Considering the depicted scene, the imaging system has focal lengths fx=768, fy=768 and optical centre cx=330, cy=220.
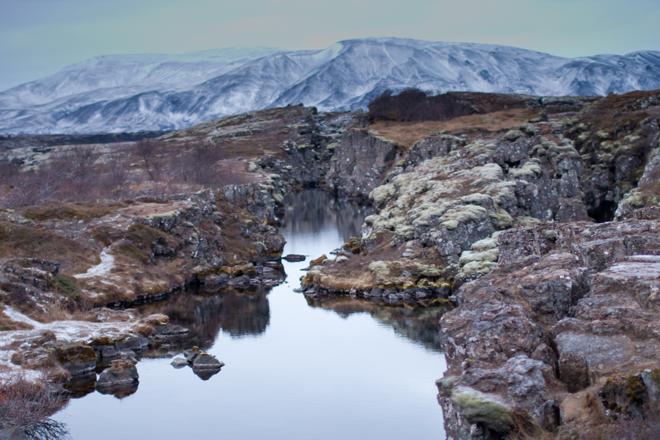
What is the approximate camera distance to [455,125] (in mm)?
130250

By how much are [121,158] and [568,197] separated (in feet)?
301

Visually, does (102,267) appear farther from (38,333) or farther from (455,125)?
(455,125)

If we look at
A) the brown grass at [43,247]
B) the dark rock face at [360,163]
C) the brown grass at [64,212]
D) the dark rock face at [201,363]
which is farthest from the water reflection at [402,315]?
the dark rock face at [360,163]

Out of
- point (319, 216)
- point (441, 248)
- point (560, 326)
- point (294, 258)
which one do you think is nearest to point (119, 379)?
point (560, 326)

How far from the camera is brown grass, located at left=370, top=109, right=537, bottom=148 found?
405 ft

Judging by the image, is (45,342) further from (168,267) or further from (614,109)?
(614,109)

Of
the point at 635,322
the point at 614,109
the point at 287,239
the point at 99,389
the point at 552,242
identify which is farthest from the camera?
the point at 614,109

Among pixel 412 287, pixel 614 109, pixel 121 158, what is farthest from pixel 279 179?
pixel 412 287

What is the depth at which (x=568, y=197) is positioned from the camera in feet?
287

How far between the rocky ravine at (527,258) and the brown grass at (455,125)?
2.06 feet

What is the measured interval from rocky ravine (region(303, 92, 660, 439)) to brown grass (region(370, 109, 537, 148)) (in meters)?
0.63

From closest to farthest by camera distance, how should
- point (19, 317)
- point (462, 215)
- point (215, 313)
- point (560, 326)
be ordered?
point (560, 326)
point (19, 317)
point (215, 313)
point (462, 215)

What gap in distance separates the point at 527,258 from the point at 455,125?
9724 centimetres

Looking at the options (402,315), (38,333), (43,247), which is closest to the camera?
(38,333)
